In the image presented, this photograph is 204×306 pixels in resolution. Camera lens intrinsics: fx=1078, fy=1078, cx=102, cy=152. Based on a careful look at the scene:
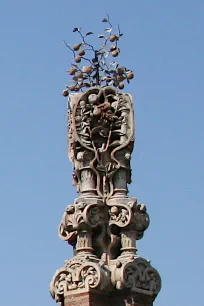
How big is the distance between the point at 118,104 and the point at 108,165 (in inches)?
44.1

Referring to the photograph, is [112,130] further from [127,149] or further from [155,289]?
[155,289]

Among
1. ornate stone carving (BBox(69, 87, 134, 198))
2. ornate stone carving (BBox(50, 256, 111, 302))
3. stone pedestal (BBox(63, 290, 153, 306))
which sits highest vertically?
ornate stone carving (BBox(69, 87, 134, 198))

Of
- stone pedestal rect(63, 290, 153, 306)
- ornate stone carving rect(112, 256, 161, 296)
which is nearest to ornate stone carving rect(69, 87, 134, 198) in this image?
ornate stone carving rect(112, 256, 161, 296)

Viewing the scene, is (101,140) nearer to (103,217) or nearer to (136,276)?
(103,217)

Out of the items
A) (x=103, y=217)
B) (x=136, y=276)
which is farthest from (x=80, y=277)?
(x=103, y=217)

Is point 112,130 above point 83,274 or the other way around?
above

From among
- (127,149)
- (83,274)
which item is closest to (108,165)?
(127,149)

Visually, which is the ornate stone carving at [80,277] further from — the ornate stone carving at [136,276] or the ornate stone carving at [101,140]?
the ornate stone carving at [101,140]

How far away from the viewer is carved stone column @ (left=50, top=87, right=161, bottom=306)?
57.6 feet

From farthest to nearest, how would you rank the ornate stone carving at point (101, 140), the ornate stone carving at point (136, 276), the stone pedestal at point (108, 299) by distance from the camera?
1. the ornate stone carving at point (101, 140)
2. the ornate stone carving at point (136, 276)
3. the stone pedestal at point (108, 299)

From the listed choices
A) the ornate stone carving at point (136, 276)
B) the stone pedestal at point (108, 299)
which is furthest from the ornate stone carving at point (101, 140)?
the stone pedestal at point (108, 299)

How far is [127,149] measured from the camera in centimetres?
1869

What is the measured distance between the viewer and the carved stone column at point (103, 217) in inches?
691

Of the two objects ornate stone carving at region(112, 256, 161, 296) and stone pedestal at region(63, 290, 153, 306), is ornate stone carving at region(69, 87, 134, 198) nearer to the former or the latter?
ornate stone carving at region(112, 256, 161, 296)
